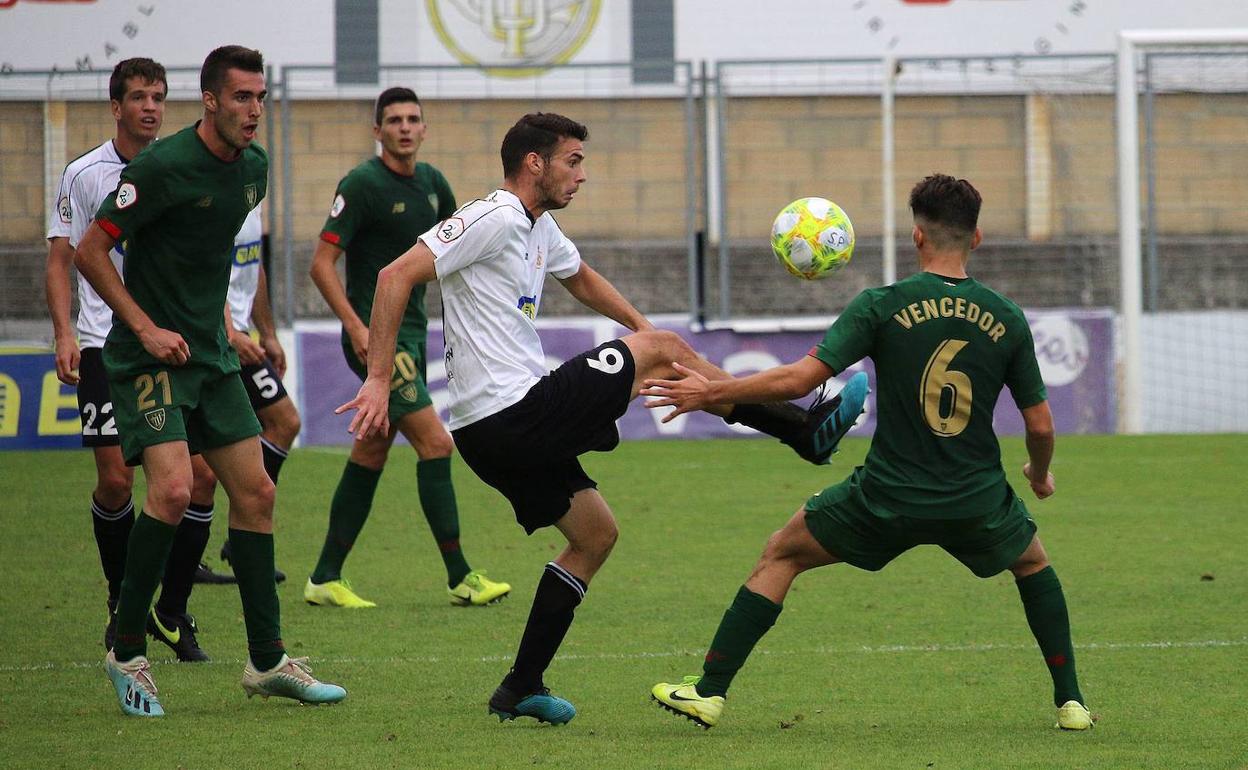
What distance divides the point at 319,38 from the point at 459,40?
1.60 m

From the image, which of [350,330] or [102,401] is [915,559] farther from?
[102,401]

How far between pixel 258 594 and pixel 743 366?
9.06m

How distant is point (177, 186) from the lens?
17.5 feet

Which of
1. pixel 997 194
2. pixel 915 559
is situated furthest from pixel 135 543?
pixel 997 194

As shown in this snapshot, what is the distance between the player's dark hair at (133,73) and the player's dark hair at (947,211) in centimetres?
300

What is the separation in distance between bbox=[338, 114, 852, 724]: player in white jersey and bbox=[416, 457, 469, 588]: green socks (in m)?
2.24

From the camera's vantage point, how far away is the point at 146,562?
545cm

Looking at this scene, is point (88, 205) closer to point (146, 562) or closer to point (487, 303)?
point (146, 562)

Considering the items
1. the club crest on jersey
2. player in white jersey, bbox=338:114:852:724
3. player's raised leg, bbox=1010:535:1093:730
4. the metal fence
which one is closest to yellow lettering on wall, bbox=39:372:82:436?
the metal fence

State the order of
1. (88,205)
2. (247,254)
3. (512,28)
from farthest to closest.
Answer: (512,28) → (247,254) → (88,205)

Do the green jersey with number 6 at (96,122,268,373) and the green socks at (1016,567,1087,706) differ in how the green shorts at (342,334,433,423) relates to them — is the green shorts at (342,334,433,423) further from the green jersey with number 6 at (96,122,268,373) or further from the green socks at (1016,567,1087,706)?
the green socks at (1016,567,1087,706)

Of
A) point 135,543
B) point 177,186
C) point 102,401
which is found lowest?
point 135,543

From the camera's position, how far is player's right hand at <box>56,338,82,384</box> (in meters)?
6.72

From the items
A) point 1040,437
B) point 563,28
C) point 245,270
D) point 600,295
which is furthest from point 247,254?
point 563,28
